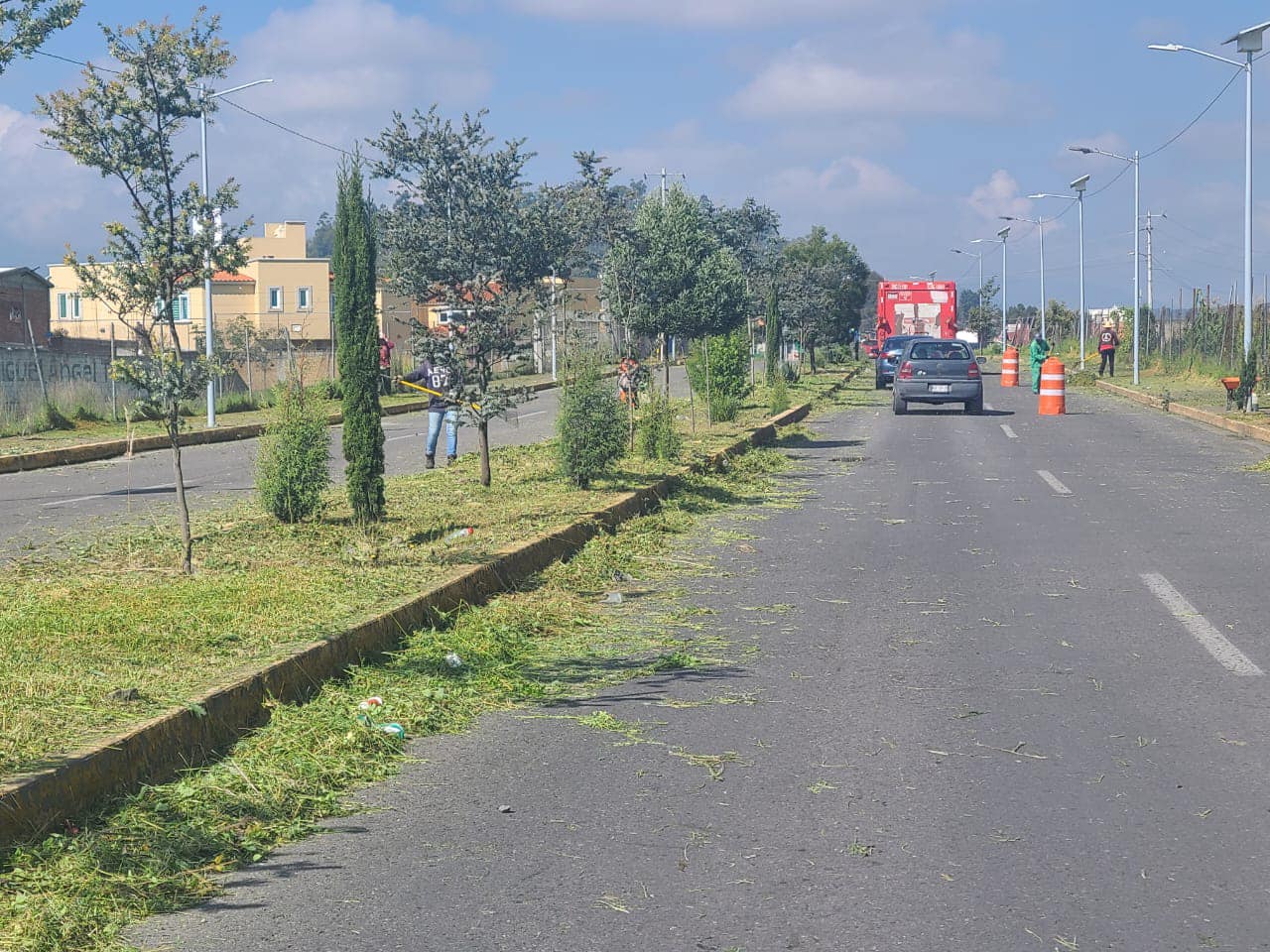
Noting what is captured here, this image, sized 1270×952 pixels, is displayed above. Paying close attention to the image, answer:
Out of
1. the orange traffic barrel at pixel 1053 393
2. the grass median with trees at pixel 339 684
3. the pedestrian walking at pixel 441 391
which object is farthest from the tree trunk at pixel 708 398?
the grass median with trees at pixel 339 684

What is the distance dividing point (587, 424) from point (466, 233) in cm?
229

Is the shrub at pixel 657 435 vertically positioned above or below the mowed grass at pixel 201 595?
above

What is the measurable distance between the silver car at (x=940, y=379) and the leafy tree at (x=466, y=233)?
18.6m

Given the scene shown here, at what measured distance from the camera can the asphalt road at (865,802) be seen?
4.23 m

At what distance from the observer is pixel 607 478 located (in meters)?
15.5

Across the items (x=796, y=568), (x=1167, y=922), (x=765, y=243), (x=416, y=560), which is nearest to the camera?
(x=1167, y=922)

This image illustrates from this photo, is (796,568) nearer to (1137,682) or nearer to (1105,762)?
(1137,682)

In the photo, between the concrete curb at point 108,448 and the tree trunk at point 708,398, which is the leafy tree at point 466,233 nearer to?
the concrete curb at point 108,448

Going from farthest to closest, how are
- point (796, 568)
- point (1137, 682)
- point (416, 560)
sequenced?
point (796, 568)
point (416, 560)
point (1137, 682)

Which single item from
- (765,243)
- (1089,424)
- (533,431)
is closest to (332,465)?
(533,431)

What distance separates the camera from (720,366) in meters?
26.6

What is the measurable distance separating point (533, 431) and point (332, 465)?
6464 millimetres

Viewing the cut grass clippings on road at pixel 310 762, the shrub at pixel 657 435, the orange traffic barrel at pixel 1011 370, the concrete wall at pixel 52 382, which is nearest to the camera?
the cut grass clippings on road at pixel 310 762

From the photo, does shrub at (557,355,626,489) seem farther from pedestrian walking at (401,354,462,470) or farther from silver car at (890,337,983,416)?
silver car at (890,337,983,416)
